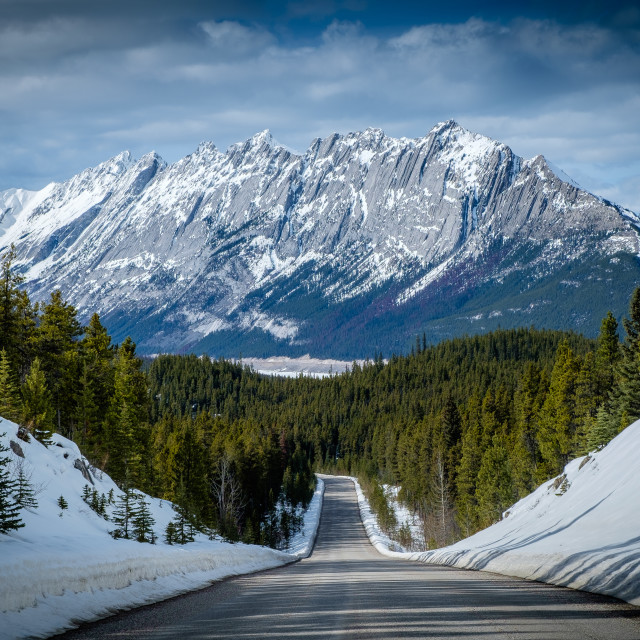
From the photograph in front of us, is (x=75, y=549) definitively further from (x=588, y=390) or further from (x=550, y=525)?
(x=588, y=390)

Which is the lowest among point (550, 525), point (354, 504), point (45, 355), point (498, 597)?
point (354, 504)

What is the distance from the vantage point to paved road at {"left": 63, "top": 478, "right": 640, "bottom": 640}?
880cm

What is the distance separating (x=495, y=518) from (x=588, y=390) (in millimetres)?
15423

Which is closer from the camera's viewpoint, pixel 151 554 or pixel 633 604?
pixel 633 604

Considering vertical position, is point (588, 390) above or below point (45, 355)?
below

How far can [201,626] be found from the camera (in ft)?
32.6

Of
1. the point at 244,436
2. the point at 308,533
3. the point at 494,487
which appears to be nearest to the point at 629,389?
the point at 494,487

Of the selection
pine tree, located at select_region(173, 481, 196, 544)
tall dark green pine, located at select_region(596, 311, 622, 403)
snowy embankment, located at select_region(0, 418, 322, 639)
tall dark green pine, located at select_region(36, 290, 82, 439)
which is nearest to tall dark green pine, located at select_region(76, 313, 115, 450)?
tall dark green pine, located at select_region(36, 290, 82, 439)

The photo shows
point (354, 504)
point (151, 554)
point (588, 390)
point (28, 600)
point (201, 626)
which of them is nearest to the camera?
point (201, 626)

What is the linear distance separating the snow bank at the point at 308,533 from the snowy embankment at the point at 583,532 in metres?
27.4

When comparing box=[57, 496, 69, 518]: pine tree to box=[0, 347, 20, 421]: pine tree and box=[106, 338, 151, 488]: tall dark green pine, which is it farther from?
box=[106, 338, 151, 488]: tall dark green pine

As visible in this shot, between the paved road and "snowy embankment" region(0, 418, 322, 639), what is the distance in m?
0.64

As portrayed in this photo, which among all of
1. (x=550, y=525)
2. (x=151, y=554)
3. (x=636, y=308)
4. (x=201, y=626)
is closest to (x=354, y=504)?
(x=636, y=308)

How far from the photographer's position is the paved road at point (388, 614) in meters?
8.80
